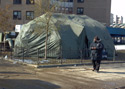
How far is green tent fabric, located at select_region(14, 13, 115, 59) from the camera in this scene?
1766 centimetres

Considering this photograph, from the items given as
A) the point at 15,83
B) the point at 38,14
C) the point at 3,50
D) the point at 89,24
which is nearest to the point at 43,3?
the point at 38,14

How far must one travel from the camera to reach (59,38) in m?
17.9

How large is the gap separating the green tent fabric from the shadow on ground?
773 cm

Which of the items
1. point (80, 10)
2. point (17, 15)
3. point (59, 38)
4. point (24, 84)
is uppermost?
point (80, 10)

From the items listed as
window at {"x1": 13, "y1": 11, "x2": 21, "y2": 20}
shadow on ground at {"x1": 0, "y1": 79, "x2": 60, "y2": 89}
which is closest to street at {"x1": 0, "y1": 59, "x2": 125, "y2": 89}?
shadow on ground at {"x1": 0, "y1": 79, "x2": 60, "y2": 89}

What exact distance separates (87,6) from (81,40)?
37.5 metres

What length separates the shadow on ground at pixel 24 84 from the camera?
8.51 m

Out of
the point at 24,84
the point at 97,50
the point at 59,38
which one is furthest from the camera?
the point at 59,38

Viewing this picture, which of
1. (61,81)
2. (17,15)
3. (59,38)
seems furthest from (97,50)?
(17,15)

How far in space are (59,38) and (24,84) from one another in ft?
30.5

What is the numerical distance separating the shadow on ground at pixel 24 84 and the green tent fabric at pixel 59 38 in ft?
25.3

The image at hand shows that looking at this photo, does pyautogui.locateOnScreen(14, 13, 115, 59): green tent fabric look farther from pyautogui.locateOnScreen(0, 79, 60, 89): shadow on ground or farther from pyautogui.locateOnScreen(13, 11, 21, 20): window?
pyautogui.locateOnScreen(13, 11, 21, 20): window

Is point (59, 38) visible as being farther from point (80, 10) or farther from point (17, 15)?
point (80, 10)

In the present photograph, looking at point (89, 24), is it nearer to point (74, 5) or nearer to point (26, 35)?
point (26, 35)
